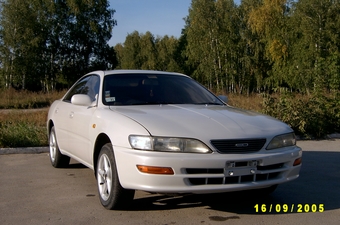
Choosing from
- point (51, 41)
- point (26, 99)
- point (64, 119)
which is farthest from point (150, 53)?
point (64, 119)

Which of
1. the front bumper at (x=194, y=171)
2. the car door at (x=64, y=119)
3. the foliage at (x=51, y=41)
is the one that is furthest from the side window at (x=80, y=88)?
the foliage at (x=51, y=41)

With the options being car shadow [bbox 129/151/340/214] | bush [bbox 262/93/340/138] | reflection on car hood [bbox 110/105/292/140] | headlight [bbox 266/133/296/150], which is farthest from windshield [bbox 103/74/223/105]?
bush [bbox 262/93/340/138]

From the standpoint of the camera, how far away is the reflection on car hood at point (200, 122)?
397 cm

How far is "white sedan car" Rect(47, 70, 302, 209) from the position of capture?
12.6ft

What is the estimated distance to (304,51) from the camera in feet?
133

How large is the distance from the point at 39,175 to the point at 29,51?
126ft

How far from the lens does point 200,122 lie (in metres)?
4.19

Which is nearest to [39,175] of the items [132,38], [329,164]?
[329,164]

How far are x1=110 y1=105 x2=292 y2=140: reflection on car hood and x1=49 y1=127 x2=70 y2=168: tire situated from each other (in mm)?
2188

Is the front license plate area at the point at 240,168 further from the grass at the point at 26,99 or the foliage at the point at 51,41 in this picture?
the foliage at the point at 51,41

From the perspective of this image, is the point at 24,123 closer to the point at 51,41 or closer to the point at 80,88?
the point at 80,88
